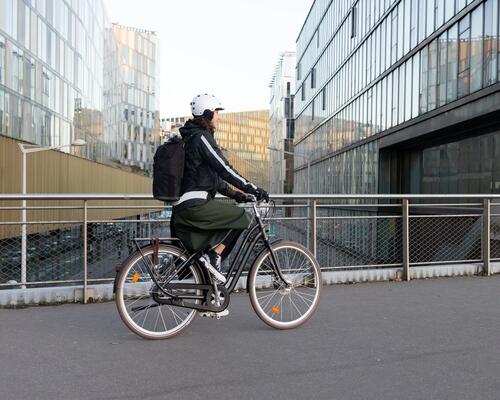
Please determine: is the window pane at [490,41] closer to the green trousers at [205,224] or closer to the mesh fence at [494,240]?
the mesh fence at [494,240]

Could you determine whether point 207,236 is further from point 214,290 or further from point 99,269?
point 99,269

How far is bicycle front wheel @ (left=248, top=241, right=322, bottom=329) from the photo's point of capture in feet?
14.9

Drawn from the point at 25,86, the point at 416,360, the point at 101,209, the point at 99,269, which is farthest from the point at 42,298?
the point at 25,86

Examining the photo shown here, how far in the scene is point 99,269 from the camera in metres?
6.19

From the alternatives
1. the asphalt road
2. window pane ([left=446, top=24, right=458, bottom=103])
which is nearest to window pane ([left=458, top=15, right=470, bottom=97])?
window pane ([left=446, top=24, right=458, bottom=103])

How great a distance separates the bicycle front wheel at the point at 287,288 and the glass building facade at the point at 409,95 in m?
16.2

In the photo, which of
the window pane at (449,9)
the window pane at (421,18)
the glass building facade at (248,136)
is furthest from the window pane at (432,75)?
the glass building facade at (248,136)

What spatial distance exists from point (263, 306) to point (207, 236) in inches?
30.2

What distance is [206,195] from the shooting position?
14.2 ft

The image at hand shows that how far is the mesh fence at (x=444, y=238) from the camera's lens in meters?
7.78

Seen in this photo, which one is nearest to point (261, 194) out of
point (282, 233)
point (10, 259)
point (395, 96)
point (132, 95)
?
point (282, 233)

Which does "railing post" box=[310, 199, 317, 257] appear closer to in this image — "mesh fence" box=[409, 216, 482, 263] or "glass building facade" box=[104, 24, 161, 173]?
"mesh fence" box=[409, 216, 482, 263]

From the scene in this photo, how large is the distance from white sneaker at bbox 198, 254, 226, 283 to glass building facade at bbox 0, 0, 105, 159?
24646 mm

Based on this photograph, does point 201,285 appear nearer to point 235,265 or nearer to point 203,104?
point 235,265
